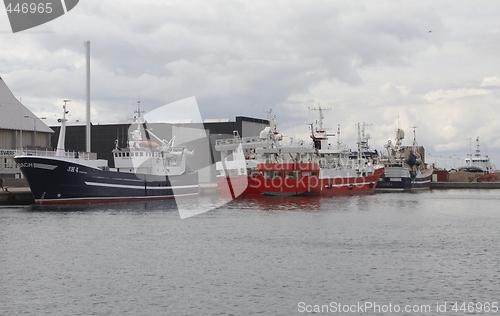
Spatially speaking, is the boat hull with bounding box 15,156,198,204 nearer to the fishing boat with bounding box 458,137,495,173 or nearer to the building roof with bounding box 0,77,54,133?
the building roof with bounding box 0,77,54,133

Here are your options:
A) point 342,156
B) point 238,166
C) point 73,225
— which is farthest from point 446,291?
point 342,156

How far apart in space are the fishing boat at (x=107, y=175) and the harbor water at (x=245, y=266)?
8.68m

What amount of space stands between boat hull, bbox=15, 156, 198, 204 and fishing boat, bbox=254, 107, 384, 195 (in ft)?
60.6

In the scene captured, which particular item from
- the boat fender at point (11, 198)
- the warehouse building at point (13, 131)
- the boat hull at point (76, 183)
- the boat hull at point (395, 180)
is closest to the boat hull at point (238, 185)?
the boat hull at point (76, 183)

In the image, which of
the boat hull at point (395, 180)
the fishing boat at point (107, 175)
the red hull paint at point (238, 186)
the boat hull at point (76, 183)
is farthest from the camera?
the boat hull at point (395, 180)

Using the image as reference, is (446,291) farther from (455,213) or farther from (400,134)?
(400,134)

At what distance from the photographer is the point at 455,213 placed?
62.5 meters

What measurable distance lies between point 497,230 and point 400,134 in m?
→ 87.0

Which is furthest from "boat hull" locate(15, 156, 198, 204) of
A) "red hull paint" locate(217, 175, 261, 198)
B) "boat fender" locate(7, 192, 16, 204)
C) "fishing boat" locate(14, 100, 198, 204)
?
"red hull paint" locate(217, 175, 261, 198)

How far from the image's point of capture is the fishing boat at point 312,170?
8481 centimetres

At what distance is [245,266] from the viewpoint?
30625 mm

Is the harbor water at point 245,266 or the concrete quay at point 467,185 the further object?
the concrete quay at point 467,185

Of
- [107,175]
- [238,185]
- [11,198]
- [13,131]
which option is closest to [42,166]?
[11,198]

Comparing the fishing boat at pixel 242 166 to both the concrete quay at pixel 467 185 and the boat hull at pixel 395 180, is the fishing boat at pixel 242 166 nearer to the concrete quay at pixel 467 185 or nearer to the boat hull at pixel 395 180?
the boat hull at pixel 395 180
